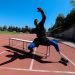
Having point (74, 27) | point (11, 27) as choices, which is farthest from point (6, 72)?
point (11, 27)

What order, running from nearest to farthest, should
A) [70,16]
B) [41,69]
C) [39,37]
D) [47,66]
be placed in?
1. [41,69]
2. [47,66]
3. [39,37]
4. [70,16]

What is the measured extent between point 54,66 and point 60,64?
27.2 inches

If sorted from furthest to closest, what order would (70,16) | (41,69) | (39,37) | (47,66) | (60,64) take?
1. (70,16)
2. (39,37)
3. (60,64)
4. (47,66)
5. (41,69)

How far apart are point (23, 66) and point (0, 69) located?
1431mm

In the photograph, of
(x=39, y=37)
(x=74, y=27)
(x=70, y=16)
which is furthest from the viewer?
(x=70, y=16)

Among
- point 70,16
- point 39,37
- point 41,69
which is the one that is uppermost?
point 70,16

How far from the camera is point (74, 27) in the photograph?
54844 millimetres

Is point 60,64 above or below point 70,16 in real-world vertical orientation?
below

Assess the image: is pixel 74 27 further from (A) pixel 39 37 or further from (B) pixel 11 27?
(B) pixel 11 27

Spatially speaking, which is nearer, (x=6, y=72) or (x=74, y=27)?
(x=6, y=72)

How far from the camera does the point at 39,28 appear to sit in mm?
12039

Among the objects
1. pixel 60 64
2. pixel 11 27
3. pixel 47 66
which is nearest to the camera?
pixel 47 66

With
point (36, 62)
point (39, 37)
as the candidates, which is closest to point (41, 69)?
point (36, 62)

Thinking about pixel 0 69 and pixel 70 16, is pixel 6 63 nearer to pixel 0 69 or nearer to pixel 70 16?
pixel 0 69
